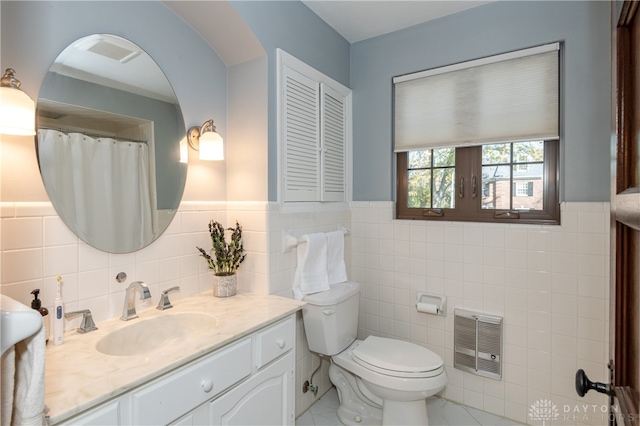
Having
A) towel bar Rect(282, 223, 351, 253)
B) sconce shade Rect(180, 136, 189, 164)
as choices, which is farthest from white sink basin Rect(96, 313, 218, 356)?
sconce shade Rect(180, 136, 189, 164)

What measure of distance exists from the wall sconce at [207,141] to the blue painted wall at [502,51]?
112 cm

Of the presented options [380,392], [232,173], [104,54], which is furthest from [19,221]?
[380,392]

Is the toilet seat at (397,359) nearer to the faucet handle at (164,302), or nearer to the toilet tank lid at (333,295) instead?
the toilet tank lid at (333,295)

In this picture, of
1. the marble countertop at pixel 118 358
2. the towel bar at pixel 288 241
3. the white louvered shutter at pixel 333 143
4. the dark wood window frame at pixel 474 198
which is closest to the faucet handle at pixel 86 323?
the marble countertop at pixel 118 358

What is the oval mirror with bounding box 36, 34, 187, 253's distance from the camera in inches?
50.1

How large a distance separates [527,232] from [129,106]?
7.17 feet

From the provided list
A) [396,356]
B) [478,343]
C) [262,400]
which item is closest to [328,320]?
[396,356]

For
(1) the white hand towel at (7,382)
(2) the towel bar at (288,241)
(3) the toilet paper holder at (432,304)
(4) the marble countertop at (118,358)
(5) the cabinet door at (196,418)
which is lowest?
(5) the cabinet door at (196,418)

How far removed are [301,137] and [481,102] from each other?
3.69 feet

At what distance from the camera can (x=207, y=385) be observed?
1171mm

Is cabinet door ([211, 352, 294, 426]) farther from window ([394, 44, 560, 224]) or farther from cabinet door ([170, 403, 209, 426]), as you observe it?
window ([394, 44, 560, 224])

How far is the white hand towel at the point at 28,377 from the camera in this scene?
688mm

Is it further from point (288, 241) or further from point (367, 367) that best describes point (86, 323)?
point (367, 367)

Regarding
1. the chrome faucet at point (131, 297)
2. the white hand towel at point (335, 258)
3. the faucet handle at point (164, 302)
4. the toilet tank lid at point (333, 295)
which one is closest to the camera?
the chrome faucet at point (131, 297)
